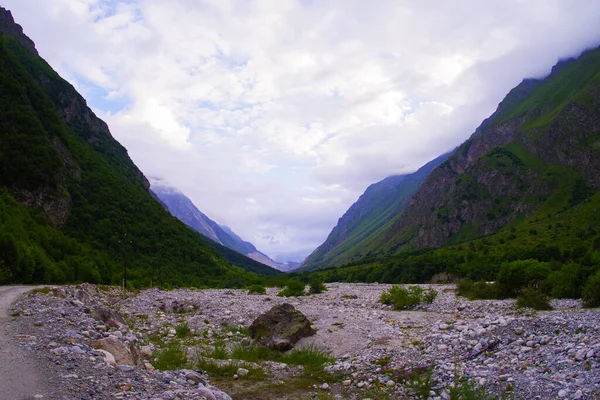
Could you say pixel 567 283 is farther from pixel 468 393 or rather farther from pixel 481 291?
pixel 468 393

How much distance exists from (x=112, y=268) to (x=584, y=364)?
57017mm

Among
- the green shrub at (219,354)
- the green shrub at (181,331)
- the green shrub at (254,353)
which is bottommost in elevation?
the green shrub at (254,353)

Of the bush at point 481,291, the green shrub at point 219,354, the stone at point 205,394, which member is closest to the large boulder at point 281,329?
the green shrub at point 219,354

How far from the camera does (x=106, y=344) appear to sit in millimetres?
12398

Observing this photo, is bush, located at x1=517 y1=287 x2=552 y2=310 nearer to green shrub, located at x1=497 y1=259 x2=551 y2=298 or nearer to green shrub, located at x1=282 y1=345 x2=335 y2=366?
green shrub, located at x1=497 y1=259 x2=551 y2=298

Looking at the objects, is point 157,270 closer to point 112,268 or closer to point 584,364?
point 112,268

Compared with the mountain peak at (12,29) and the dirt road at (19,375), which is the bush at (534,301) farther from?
the mountain peak at (12,29)

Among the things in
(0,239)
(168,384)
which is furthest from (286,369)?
(0,239)

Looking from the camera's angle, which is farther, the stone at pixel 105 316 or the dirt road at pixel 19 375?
the stone at pixel 105 316

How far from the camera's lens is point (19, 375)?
8.97 meters

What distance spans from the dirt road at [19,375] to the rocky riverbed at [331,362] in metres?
0.34

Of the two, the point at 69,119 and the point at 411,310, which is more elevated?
the point at 69,119

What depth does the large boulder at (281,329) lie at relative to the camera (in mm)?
20406

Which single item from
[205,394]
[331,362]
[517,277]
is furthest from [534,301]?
[205,394]
